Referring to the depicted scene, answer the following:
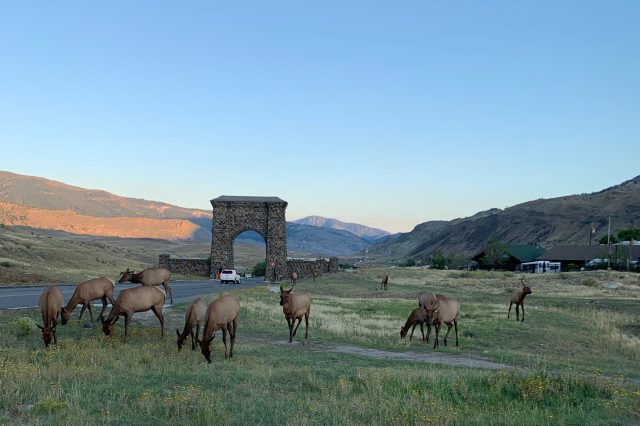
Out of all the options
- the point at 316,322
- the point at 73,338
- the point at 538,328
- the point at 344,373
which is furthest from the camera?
the point at 538,328

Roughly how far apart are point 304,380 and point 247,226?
2613 inches

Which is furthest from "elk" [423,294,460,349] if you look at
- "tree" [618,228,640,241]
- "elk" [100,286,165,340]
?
"tree" [618,228,640,241]

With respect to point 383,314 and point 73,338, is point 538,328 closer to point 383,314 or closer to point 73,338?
point 383,314

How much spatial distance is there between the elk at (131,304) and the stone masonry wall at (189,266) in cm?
6129

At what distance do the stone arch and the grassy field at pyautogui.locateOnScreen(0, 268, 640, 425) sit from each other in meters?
51.8

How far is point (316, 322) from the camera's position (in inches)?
1062

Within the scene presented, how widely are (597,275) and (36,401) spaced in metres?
70.4

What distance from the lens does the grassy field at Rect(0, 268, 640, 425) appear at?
1044 cm

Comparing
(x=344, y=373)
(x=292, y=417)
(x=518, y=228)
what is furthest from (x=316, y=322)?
(x=518, y=228)

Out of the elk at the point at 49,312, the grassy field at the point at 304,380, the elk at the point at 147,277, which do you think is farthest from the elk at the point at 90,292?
the elk at the point at 147,277

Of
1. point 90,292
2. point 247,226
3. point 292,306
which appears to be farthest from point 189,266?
point 292,306

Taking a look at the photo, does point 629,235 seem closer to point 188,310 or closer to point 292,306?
point 292,306

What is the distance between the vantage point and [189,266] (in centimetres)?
7956

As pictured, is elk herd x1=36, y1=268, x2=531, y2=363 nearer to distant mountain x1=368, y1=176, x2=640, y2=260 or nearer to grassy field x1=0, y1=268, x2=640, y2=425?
grassy field x1=0, y1=268, x2=640, y2=425
